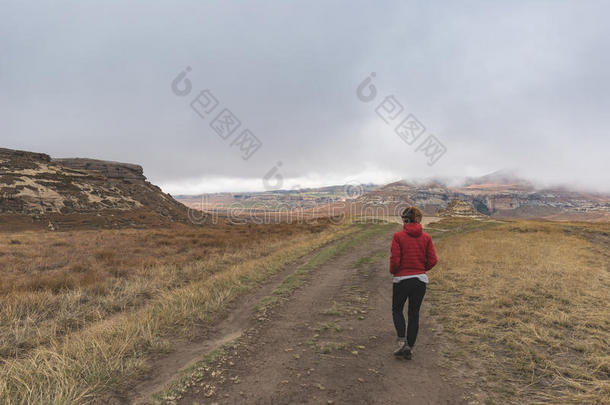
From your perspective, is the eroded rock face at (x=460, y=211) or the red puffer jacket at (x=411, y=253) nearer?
the red puffer jacket at (x=411, y=253)

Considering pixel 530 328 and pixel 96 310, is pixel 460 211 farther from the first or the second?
pixel 96 310

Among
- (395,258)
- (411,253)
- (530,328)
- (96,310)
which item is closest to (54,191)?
(96,310)

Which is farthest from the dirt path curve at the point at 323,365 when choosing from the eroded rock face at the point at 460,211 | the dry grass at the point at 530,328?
the eroded rock face at the point at 460,211

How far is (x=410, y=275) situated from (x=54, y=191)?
1985 inches

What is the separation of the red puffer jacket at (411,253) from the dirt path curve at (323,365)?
1.51 meters

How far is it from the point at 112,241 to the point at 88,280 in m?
10.5

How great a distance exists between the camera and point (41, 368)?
3.87m

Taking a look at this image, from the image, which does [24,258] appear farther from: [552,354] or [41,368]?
[552,354]

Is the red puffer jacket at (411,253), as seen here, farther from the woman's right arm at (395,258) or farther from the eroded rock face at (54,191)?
the eroded rock face at (54,191)

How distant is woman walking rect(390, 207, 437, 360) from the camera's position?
457 cm

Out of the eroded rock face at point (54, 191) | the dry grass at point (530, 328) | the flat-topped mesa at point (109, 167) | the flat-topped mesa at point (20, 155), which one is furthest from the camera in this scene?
the flat-topped mesa at point (109, 167)

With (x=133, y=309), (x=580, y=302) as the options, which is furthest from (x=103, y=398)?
(x=580, y=302)

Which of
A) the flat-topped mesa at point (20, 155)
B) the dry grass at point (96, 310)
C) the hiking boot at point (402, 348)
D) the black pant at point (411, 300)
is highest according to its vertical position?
the flat-topped mesa at point (20, 155)

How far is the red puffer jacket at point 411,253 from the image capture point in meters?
4.61
